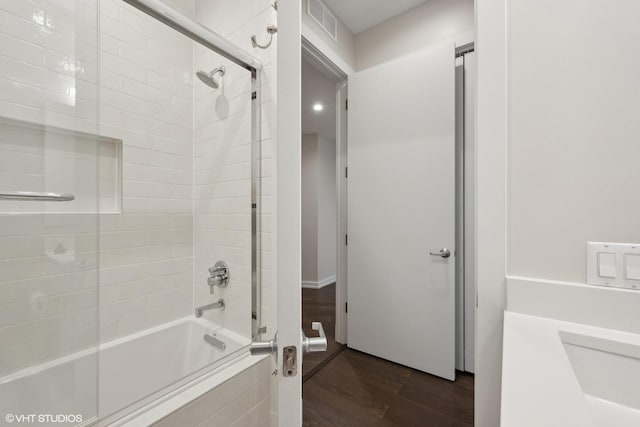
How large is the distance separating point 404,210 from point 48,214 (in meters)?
1.97

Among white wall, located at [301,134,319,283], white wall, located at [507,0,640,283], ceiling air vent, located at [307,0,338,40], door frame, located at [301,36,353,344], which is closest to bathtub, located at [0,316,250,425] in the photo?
door frame, located at [301,36,353,344]

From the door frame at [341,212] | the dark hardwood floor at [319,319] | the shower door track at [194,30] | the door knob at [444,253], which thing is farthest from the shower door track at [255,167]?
the door knob at [444,253]

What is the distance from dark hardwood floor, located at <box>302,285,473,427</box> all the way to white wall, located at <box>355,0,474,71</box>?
2.23m

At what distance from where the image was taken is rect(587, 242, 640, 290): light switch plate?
640mm

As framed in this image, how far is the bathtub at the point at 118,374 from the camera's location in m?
0.89

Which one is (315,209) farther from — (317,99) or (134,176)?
(134,176)

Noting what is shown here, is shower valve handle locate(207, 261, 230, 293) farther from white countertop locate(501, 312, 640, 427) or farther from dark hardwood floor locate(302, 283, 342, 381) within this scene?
white countertop locate(501, 312, 640, 427)

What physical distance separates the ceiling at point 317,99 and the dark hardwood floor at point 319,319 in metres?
2.42

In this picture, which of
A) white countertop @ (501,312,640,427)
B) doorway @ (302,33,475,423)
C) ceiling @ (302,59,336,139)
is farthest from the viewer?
ceiling @ (302,59,336,139)

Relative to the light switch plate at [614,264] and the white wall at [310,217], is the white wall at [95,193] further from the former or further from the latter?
the white wall at [310,217]

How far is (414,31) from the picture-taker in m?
1.98

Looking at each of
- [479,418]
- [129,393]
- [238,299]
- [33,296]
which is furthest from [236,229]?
[479,418]

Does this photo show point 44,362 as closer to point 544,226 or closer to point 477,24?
point 544,226

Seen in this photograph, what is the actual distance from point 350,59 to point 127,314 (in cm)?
253
